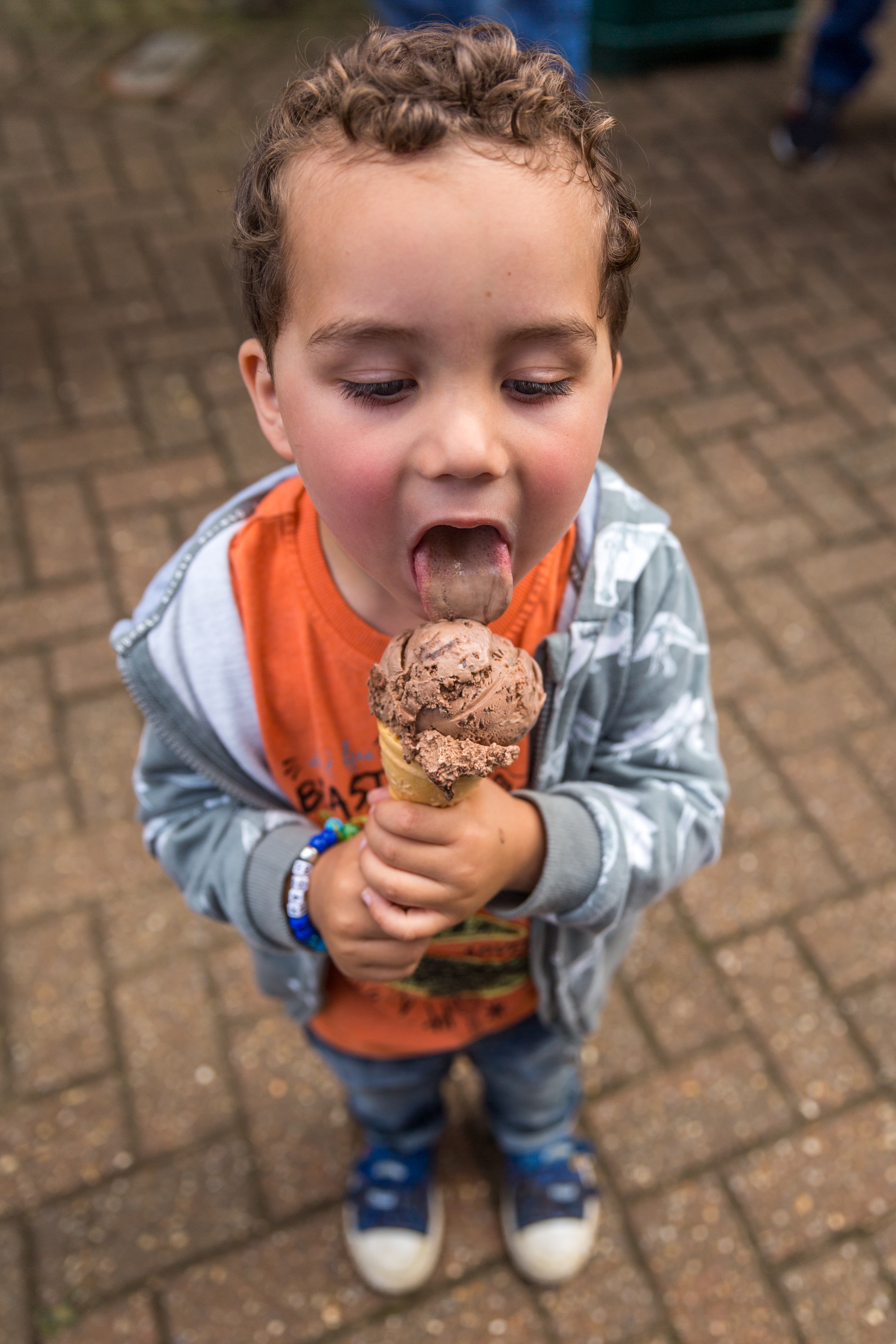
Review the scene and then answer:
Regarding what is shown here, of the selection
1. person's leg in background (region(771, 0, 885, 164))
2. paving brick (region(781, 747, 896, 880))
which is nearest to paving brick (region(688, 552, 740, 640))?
paving brick (region(781, 747, 896, 880))

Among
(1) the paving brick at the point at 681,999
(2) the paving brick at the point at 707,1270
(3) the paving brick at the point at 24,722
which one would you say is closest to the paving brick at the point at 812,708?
(1) the paving brick at the point at 681,999

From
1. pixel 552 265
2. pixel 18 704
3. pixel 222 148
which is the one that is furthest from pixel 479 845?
pixel 222 148

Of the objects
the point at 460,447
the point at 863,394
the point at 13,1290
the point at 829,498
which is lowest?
the point at 13,1290

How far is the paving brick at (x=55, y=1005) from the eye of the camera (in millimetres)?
2689

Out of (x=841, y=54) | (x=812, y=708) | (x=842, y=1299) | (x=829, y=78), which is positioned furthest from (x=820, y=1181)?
(x=841, y=54)

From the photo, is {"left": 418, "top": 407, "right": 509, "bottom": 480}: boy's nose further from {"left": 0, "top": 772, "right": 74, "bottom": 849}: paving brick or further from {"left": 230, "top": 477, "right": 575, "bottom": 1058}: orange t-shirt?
{"left": 0, "top": 772, "right": 74, "bottom": 849}: paving brick

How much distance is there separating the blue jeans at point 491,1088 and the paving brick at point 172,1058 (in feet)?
1.34

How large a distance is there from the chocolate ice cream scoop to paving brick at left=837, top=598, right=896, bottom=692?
9.32 ft

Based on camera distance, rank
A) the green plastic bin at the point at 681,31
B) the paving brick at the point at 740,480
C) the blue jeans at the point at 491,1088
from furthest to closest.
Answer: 1. the green plastic bin at the point at 681,31
2. the paving brick at the point at 740,480
3. the blue jeans at the point at 491,1088

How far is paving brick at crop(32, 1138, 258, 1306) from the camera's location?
2.38 meters

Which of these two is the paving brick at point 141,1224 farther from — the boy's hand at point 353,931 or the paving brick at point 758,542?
the paving brick at point 758,542

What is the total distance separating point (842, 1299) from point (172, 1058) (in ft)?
5.74

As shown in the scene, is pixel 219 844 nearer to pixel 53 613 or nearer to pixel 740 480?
pixel 53 613

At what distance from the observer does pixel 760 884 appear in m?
3.06
